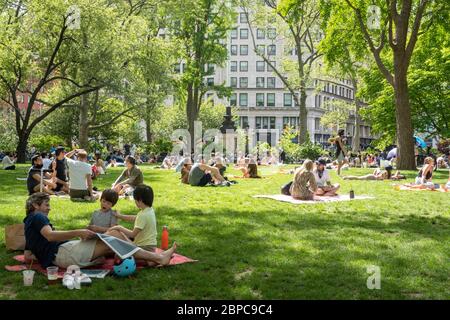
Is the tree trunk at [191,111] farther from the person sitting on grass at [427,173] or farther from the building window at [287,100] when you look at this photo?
the building window at [287,100]

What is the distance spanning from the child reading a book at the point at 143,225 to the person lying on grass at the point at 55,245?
0.48 m

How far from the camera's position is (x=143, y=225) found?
7.25 m

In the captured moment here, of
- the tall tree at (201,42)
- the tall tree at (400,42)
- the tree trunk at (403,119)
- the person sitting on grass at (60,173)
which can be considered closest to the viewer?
the person sitting on grass at (60,173)

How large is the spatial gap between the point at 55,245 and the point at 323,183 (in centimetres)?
1040

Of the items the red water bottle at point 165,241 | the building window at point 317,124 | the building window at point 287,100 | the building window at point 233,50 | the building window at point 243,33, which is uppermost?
the building window at point 243,33

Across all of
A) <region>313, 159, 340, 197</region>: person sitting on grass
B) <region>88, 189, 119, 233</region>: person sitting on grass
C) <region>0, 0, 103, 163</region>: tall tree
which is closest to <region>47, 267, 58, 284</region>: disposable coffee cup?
<region>88, 189, 119, 233</region>: person sitting on grass

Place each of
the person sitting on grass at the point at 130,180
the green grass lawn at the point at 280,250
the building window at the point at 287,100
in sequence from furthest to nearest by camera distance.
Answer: the building window at the point at 287,100 < the person sitting on grass at the point at 130,180 < the green grass lawn at the point at 280,250

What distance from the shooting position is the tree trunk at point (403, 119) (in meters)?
26.2

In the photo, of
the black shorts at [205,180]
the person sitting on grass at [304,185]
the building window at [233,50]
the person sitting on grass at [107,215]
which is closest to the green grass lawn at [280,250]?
the person sitting on grass at [304,185]

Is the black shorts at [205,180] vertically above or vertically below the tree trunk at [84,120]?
below

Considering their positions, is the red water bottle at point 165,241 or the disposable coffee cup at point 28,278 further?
the red water bottle at point 165,241

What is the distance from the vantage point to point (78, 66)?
32.1m

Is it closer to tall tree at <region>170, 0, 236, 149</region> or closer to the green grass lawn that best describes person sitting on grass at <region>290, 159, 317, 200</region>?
the green grass lawn
